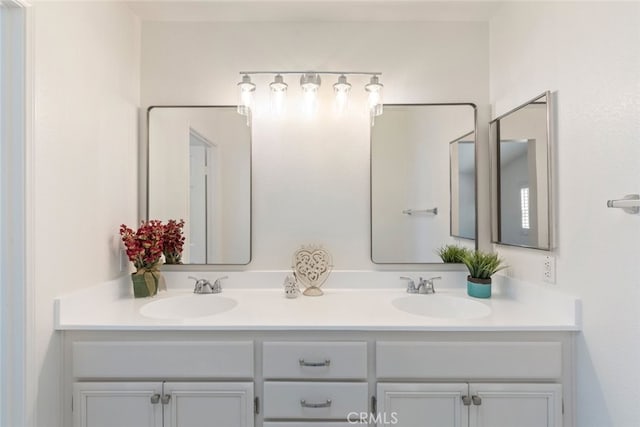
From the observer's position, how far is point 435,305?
1698mm

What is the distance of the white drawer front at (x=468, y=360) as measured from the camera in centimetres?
124

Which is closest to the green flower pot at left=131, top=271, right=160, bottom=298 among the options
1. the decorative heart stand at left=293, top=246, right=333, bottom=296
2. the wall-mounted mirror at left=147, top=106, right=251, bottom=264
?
the wall-mounted mirror at left=147, top=106, right=251, bottom=264

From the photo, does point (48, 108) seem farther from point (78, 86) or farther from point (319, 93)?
point (319, 93)

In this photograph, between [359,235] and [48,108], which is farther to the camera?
[359,235]

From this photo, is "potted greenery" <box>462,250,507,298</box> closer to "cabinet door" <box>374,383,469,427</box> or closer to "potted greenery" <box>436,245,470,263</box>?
"potted greenery" <box>436,245,470,263</box>

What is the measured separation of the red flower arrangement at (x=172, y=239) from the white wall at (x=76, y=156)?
0.70ft

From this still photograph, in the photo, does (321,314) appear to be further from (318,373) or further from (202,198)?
(202,198)

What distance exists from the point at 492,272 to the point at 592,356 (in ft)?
1.79

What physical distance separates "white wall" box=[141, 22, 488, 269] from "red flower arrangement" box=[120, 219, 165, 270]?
0.49 m

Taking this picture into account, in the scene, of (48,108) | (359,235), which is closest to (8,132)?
(48,108)

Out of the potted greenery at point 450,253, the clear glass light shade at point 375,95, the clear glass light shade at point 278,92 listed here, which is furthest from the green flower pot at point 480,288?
the clear glass light shade at point 278,92

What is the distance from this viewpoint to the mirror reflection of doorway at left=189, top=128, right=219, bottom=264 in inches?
73.1

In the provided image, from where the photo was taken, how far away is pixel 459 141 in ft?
6.09

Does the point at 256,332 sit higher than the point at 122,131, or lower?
lower
